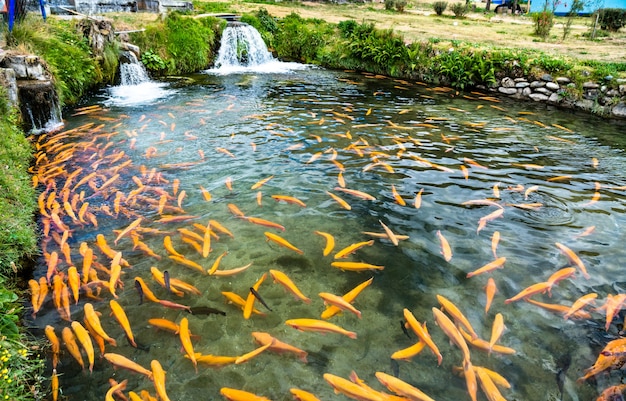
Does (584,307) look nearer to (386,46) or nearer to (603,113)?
(603,113)

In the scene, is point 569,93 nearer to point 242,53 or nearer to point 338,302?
point 338,302

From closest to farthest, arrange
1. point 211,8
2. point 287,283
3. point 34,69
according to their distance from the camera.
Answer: point 287,283
point 34,69
point 211,8

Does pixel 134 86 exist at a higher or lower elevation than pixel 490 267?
higher

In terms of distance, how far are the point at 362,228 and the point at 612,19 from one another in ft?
79.8

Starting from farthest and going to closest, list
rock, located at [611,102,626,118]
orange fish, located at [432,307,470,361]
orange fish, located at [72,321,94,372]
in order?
rock, located at [611,102,626,118] < orange fish, located at [432,307,470,361] < orange fish, located at [72,321,94,372]

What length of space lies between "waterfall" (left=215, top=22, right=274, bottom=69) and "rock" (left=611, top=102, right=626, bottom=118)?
1330 cm

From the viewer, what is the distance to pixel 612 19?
2078 centimetres

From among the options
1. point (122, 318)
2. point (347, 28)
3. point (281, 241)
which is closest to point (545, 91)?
point (347, 28)

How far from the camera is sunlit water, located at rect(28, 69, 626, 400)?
10.8 ft

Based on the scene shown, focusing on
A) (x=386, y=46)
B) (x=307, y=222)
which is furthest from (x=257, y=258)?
(x=386, y=46)

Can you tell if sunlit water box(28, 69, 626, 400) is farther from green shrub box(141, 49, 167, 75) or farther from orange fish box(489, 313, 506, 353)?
green shrub box(141, 49, 167, 75)

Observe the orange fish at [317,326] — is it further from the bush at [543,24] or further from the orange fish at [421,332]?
the bush at [543,24]

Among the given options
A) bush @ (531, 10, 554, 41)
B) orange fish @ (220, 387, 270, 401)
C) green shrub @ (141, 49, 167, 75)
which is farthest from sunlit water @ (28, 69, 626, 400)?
bush @ (531, 10, 554, 41)

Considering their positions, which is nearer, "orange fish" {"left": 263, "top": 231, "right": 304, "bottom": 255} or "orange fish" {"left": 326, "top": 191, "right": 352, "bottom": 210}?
"orange fish" {"left": 263, "top": 231, "right": 304, "bottom": 255}
